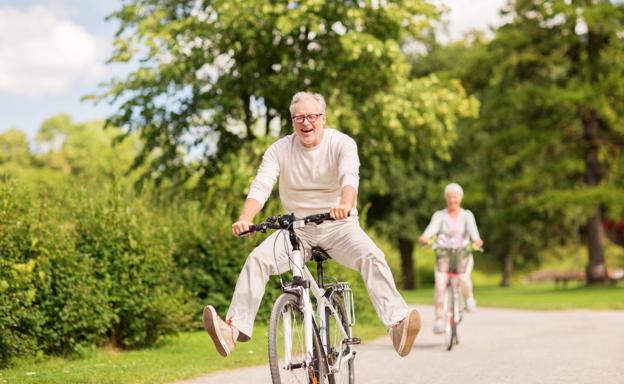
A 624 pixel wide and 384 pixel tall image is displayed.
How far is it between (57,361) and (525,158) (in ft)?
83.9

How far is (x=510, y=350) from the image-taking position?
11594 mm

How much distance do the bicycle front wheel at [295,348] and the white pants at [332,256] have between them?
0.23 meters

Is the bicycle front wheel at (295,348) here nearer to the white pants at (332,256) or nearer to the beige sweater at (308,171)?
the white pants at (332,256)

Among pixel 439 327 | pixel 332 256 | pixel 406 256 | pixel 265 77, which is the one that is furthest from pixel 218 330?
pixel 406 256

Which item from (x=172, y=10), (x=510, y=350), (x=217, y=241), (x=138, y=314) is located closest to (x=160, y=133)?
(x=172, y=10)

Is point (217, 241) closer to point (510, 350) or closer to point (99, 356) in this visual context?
A: point (99, 356)

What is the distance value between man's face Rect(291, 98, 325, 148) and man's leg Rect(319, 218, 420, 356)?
611 mm

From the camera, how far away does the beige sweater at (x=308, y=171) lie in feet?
20.9

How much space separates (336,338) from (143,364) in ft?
12.8

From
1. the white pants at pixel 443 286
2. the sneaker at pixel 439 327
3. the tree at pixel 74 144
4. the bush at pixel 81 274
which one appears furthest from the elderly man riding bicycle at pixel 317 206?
the tree at pixel 74 144

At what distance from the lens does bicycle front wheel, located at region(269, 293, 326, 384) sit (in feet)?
19.4

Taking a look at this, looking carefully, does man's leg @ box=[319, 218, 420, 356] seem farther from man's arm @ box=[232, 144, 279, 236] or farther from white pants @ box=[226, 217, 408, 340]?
man's arm @ box=[232, 144, 279, 236]

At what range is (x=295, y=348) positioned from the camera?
6047 mm

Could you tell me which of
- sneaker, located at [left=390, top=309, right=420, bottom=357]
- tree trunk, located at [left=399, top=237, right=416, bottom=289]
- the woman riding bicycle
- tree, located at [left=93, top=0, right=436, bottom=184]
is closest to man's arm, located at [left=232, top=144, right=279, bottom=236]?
sneaker, located at [left=390, top=309, right=420, bottom=357]
